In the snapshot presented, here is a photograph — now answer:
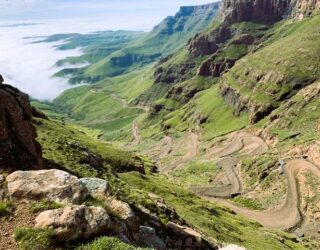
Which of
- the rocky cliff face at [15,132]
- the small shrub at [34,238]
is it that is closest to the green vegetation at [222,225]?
A: the rocky cliff face at [15,132]

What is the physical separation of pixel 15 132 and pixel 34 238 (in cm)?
2522

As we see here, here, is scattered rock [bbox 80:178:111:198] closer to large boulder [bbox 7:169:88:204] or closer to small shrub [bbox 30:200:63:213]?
large boulder [bbox 7:169:88:204]

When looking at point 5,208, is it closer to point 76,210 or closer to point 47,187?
point 47,187

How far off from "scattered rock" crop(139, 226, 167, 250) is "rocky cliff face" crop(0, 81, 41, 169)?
13.7 m

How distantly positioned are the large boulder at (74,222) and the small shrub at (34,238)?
0.50 metres

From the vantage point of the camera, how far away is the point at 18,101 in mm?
50125

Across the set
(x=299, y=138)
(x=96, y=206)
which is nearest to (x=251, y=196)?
(x=299, y=138)

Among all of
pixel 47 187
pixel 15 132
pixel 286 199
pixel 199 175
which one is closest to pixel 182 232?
pixel 47 187

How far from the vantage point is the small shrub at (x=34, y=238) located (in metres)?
22.2

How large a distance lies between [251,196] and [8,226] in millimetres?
128017

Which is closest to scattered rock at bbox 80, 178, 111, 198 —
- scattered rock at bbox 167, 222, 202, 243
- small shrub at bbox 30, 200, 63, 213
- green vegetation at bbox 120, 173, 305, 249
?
small shrub at bbox 30, 200, 63, 213

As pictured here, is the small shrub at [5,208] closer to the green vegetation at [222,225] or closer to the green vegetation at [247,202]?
the green vegetation at [222,225]

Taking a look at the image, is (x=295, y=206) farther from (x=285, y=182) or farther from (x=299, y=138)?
(x=299, y=138)

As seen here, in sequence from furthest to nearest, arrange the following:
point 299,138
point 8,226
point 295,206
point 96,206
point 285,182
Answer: point 299,138, point 285,182, point 295,206, point 96,206, point 8,226
